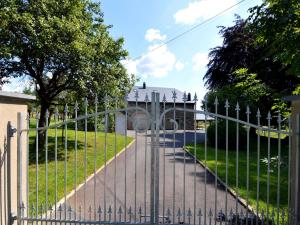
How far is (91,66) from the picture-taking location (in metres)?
16.4

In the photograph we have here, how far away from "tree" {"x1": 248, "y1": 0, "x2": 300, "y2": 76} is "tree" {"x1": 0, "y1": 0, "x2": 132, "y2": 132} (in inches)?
377

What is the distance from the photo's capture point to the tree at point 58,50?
15.0m

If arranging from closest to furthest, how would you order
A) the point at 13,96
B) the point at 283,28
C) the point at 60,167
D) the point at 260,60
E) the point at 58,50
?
1. the point at 13,96
2. the point at 283,28
3. the point at 260,60
4. the point at 60,167
5. the point at 58,50

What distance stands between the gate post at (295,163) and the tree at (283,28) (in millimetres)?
1086

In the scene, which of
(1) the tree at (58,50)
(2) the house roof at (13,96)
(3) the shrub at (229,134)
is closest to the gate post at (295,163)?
(2) the house roof at (13,96)

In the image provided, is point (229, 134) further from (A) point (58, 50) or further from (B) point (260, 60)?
(B) point (260, 60)

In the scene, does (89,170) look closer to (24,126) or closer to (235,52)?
(24,126)

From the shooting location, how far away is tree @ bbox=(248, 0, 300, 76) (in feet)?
21.3

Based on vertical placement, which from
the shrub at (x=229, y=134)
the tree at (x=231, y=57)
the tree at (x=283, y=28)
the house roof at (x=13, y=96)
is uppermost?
the tree at (x=231, y=57)

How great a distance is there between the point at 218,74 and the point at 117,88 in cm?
1367

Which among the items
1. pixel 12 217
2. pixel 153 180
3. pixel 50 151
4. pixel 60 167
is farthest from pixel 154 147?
pixel 50 151

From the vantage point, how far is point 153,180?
552cm

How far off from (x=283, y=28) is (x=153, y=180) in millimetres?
3714

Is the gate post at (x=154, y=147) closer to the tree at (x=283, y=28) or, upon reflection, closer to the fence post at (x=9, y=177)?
the fence post at (x=9, y=177)
